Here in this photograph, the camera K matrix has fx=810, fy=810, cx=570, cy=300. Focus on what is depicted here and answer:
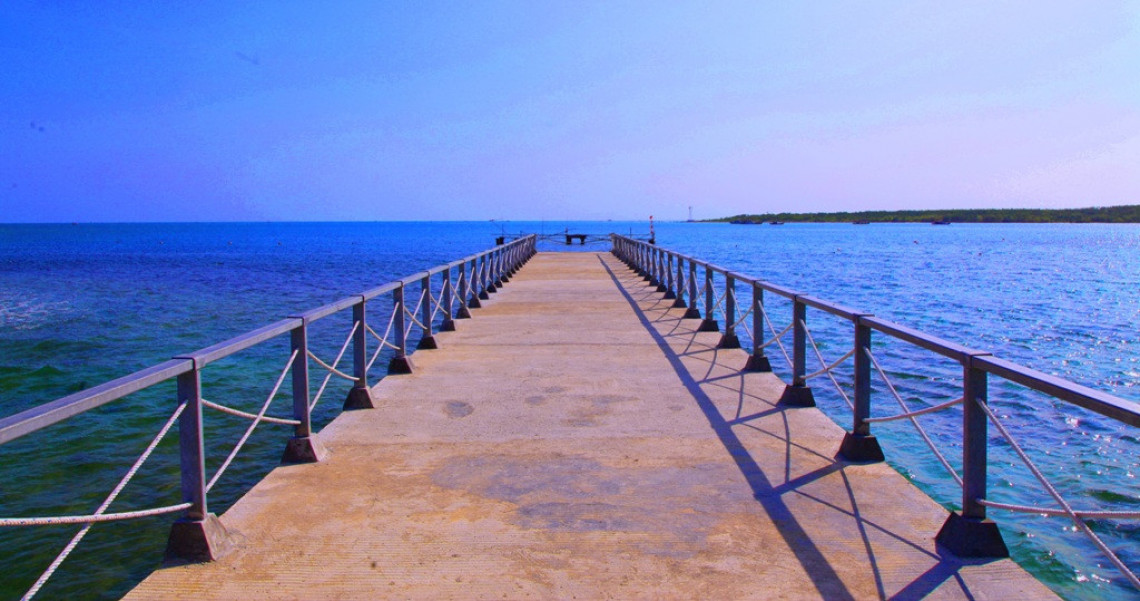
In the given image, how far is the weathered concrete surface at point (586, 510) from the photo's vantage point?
3822 millimetres

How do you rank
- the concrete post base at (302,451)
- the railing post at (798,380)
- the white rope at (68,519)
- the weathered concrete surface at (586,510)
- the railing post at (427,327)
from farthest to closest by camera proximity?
1. the railing post at (427,327)
2. the railing post at (798,380)
3. the concrete post base at (302,451)
4. the weathered concrete surface at (586,510)
5. the white rope at (68,519)

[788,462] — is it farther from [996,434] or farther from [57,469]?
[57,469]

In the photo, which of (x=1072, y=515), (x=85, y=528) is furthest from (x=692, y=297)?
(x=85, y=528)

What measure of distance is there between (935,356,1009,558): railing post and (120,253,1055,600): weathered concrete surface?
0.10 m

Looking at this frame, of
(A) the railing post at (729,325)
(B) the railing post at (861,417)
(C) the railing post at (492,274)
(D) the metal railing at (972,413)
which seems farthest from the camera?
(C) the railing post at (492,274)

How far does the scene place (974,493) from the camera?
13.5 ft

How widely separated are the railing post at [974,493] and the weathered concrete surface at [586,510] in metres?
0.10

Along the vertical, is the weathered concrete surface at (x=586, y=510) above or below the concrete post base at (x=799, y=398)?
below

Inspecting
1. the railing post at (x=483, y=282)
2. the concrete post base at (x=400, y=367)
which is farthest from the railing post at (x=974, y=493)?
the railing post at (x=483, y=282)

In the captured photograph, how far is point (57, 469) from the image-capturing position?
9.34 metres

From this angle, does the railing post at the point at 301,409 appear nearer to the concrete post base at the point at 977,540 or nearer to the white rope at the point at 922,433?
the white rope at the point at 922,433

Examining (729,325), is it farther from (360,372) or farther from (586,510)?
(586,510)

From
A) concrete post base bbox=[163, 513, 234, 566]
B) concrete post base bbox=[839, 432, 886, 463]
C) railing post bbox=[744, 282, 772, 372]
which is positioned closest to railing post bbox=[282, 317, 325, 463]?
concrete post base bbox=[163, 513, 234, 566]

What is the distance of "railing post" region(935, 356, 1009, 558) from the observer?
4082 mm
